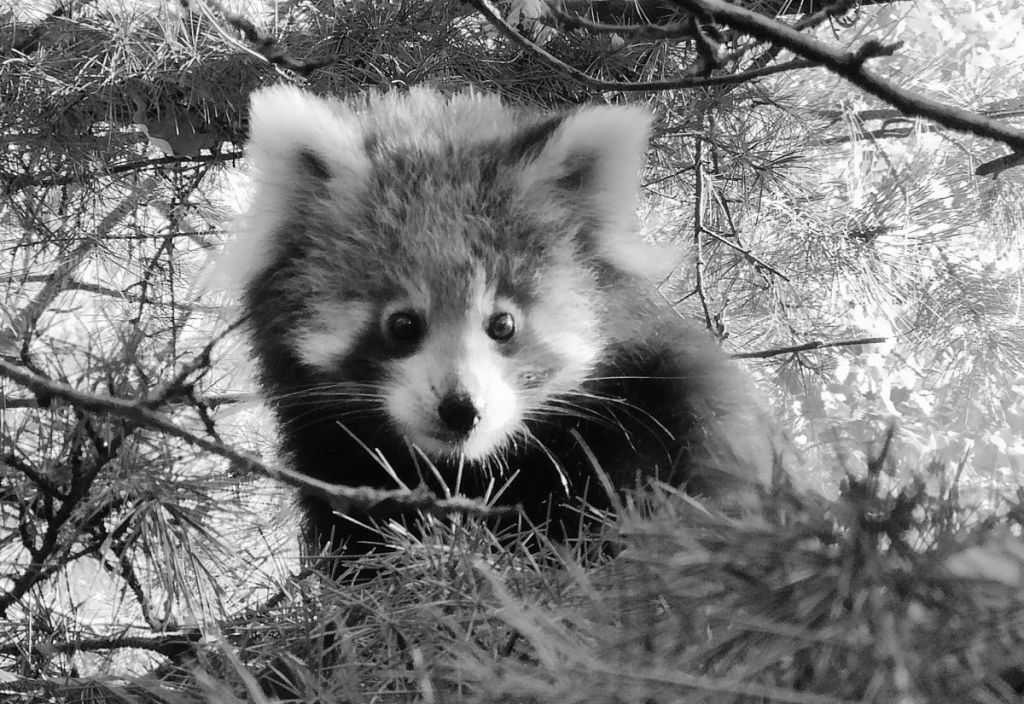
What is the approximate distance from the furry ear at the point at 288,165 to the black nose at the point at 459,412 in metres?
0.44

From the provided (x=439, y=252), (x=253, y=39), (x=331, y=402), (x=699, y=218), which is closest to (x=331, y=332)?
(x=331, y=402)

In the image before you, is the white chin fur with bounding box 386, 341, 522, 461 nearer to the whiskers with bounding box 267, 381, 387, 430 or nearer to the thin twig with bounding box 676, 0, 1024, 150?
the whiskers with bounding box 267, 381, 387, 430

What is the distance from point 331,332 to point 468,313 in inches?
8.7

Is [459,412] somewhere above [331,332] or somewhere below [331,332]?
below

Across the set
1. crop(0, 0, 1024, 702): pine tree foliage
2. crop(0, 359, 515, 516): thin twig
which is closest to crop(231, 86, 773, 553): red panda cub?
crop(0, 0, 1024, 702): pine tree foliage

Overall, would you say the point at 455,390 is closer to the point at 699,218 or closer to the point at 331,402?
the point at 331,402

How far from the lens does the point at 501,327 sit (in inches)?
58.6

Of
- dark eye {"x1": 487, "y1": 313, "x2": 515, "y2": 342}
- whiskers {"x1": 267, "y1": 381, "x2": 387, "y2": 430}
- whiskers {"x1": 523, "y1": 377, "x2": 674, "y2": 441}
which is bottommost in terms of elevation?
whiskers {"x1": 523, "y1": 377, "x2": 674, "y2": 441}

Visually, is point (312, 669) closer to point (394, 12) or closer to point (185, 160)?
point (394, 12)

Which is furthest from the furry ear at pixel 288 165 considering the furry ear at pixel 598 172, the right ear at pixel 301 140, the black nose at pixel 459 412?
the black nose at pixel 459 412

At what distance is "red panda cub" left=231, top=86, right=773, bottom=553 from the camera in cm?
142

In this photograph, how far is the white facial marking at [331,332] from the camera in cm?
149

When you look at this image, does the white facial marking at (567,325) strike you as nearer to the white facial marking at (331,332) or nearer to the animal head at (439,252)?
the animal head at (439,252)

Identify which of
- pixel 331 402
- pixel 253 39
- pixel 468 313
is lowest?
pixel 331 402
